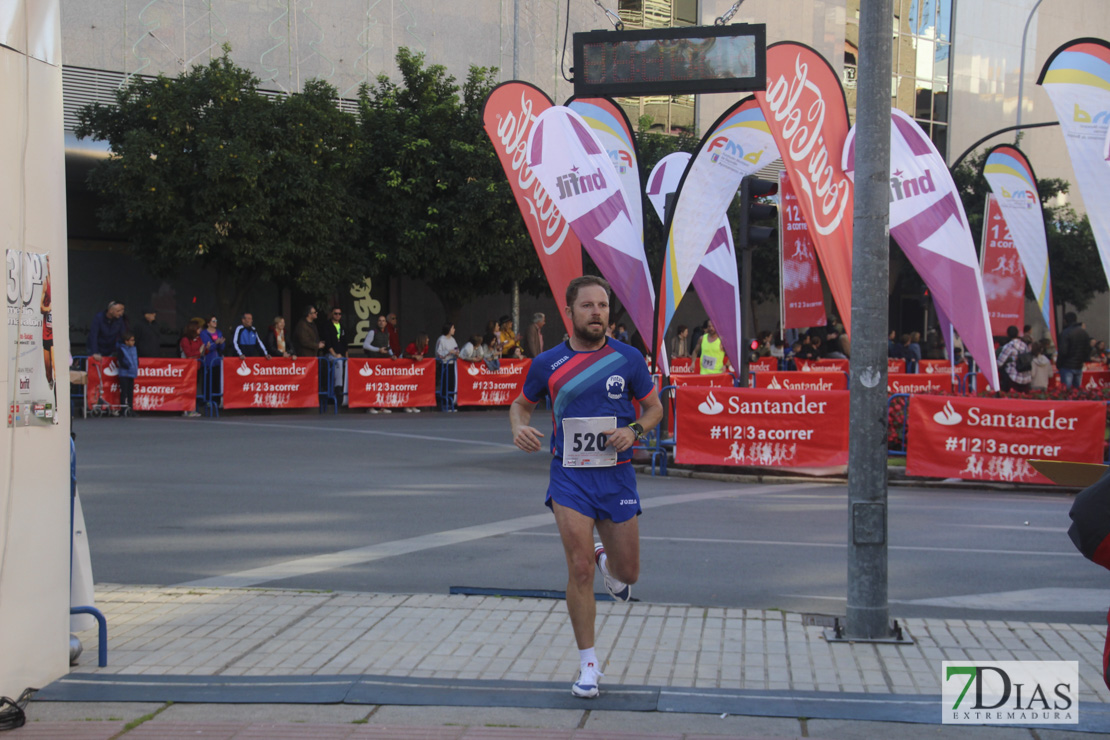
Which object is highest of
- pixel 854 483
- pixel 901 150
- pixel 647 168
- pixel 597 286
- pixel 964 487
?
pixel 647 168

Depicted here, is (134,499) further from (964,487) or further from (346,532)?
(964,487)

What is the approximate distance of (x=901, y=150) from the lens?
588 inches

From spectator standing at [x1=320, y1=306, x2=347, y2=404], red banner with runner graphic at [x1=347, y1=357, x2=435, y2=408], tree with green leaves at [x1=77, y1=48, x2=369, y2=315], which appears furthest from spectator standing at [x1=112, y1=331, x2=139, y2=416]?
tree with green leaves at [x1=77, y1=48, x2=369, y2=315]

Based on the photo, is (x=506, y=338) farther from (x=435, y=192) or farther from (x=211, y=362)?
(x=211, y=362)

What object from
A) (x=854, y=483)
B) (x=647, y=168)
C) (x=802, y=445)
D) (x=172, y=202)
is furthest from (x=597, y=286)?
(x=647, y=168)

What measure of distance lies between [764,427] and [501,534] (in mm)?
4949

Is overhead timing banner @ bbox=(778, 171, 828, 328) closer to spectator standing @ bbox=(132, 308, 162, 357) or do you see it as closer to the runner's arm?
spectator standing @ bbox=(132, 308, 162, 357)

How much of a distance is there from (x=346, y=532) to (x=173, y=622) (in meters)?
2.99

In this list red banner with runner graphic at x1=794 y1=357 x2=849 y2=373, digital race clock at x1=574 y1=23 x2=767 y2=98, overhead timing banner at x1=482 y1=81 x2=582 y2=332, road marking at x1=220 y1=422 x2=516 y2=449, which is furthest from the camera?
red banner with runner graphic at x1=794 y1=357 x2=849 y2=373

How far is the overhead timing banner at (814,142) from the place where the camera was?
14.1 metres

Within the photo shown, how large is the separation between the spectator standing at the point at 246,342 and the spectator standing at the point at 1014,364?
1371 cm

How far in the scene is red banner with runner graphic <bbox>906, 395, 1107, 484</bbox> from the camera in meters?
12.4

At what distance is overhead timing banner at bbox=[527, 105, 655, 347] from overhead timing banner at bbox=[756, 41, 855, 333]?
7.00ft

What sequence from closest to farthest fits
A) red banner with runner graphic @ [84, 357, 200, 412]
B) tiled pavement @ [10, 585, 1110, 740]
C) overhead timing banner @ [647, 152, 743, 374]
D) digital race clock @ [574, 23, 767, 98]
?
tiled pavement @ [10, 585, 1110, 740] → digital race clock @ [574, 23, 767, 98] → overhead timing banner @ [647, 152, 743, 374] → red banner with runner graphic @ [84, 357, 200, 412]
